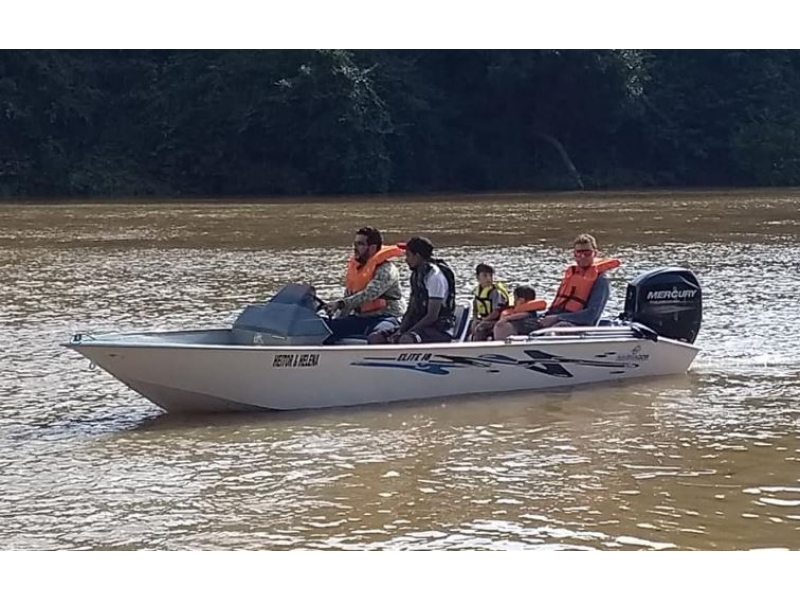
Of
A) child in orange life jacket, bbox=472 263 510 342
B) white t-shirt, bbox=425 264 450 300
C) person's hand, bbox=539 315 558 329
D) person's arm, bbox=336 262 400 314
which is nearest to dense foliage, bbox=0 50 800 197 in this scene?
child in orange life jacket, bbox=472 263 510 342

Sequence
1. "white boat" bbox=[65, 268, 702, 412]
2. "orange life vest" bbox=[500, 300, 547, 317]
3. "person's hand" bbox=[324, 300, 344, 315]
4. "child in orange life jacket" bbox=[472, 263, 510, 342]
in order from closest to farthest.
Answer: "white boat" bbox=[65, 268, 702, 412] → "person's hand" bbox=[324, 300, 344, 315] → "orange life vest" bbox=[500, 300, 547, 317] → "child in orange life jacket" bbox=[472, 263, 510, 342]

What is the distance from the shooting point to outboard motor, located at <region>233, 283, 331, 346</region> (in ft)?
29.8

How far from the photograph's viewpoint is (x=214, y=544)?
622 centimetres

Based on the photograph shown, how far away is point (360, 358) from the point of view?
Answer: 895 centimetres

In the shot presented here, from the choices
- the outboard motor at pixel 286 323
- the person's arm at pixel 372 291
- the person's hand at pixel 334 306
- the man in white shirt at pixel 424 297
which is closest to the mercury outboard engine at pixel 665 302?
the man in white shirt at pixel 424 297

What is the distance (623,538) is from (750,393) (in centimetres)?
375

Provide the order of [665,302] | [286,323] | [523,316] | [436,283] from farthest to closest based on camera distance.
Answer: [665,302] → [523,316] → [436,283] → [286,323]

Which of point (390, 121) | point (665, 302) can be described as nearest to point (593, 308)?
point (665, 302)

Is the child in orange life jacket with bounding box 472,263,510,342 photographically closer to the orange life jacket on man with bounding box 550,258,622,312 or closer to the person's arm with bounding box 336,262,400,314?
the orange life jacket on man with bounding box 550,258,622,312

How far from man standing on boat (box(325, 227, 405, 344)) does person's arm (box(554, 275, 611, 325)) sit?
1.32 m

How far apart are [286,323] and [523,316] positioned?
5.93 ft

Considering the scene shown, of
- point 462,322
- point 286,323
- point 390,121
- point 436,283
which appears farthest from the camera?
point 390,121

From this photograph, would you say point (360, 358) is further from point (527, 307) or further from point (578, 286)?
point (578, 286)

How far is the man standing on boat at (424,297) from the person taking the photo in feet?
30.5
